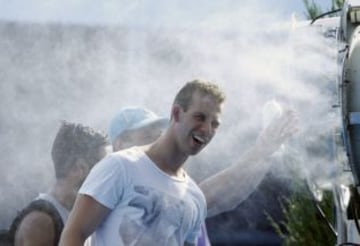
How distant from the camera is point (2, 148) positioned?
21.1 feet

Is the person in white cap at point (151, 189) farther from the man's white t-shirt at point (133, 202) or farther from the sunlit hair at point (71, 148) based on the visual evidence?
the sunlit hair at point (71, 148)

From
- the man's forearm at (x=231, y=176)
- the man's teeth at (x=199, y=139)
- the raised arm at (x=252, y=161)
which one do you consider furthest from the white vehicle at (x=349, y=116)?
the man's teeth at (x=199, y=139)

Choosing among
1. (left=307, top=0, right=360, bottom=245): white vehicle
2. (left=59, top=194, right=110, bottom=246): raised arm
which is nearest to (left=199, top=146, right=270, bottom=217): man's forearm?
(left=307, top=0, right=360, bottom=245): white vehicle

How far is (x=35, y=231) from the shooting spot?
369 centimetres

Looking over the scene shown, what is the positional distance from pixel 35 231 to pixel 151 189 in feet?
1.75

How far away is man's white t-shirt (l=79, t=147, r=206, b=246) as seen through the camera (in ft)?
11.0

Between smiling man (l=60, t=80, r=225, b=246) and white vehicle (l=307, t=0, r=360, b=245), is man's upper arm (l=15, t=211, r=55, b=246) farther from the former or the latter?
white vehicle (l=307, t=0, r=360, b=245)

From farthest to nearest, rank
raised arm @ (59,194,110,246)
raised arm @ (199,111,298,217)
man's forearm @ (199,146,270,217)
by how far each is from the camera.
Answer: man's forearm @ (199,146,270,217)
raised arm @ (199,111,298,217)
raised arm @ (59,194,110,246)

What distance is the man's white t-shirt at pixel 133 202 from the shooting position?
11.0 feet

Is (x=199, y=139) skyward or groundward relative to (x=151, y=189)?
skyward

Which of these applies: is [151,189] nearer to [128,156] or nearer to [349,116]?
[128,156]

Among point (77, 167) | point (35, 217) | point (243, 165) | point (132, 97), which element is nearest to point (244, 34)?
point (132, 97)

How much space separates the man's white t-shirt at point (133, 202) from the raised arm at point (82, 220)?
0.02m

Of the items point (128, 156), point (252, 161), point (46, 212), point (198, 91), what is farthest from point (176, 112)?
point (252, 161)
